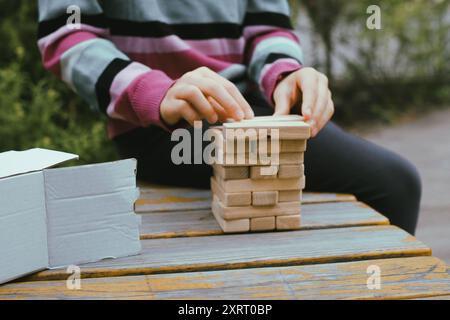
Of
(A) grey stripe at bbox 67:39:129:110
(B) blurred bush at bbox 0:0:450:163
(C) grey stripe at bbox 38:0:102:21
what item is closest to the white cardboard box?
(A) grey stripe at bbox 67:39:129:110

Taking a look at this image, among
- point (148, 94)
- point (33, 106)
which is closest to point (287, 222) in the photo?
point (148, 94)

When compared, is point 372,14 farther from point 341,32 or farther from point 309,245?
point 309,245

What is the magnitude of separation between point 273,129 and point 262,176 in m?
0.09

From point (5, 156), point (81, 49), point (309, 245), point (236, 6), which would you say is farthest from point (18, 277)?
point (236, 6)

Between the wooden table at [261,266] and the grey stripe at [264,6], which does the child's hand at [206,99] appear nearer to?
the wooden table at [261,266]

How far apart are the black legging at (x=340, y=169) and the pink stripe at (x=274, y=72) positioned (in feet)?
0.19

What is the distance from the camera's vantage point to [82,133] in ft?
9.82

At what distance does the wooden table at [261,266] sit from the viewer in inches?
38.6

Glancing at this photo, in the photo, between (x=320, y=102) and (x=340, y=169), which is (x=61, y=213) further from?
(x=340, y=169)

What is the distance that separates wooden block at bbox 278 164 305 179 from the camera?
48.2 inches

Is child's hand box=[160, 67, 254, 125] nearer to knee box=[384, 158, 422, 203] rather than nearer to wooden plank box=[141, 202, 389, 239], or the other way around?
wooden plank box=[141, 202, 389, 239]

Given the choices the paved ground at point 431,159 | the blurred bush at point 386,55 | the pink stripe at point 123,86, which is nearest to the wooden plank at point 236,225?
the pink stripe at point 123,86

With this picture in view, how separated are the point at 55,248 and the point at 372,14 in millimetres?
4039
